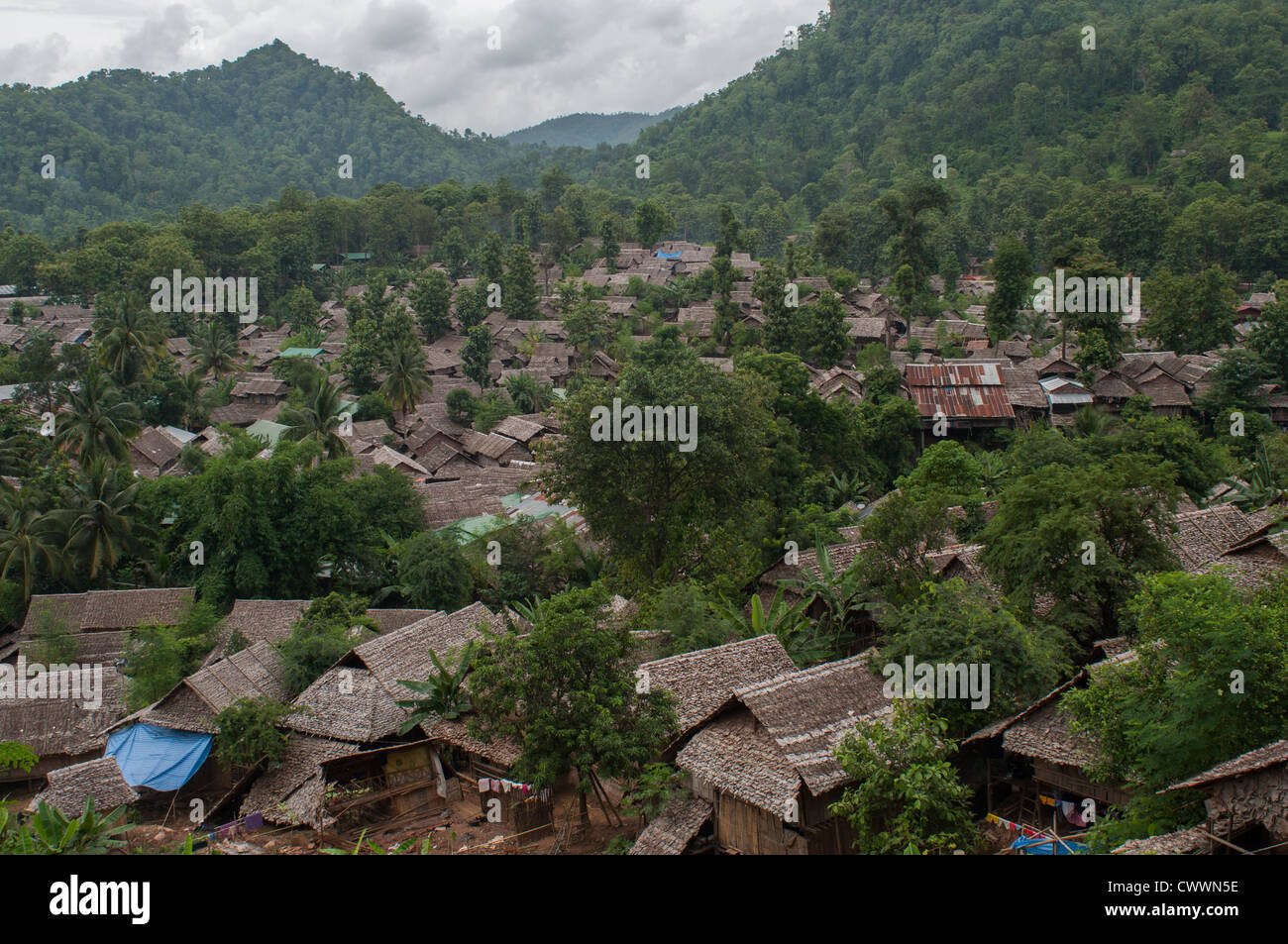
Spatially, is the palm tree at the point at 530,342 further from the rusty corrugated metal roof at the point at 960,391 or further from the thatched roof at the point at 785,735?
the thatched roof at the point at 785,735

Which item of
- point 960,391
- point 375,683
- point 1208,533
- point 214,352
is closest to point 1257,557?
point 1208,533

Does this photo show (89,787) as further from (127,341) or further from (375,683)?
(127,341)

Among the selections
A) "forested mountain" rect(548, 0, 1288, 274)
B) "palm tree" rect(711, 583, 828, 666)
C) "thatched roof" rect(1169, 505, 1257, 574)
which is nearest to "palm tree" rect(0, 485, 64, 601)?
"palm tree" rect(711, 583, 828, 666)

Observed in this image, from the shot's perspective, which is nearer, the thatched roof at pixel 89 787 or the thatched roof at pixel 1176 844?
the thatched roof at pixel 1176 844

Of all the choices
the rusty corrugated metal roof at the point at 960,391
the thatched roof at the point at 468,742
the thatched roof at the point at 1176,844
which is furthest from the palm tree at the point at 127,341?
the thatched roof at the point at 1176,844

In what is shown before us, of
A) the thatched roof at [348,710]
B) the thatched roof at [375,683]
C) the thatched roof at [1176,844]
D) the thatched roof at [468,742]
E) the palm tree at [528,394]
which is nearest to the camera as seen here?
the thatched roof at [1176,844]

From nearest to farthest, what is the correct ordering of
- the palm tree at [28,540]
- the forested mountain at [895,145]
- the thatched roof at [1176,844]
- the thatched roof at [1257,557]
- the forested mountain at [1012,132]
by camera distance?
the thatched roof at [1176,844] < the thatched roof at [1257,557] < the palm tree at [28,540] < the forested mountain at [1012,132] < the forested mountain at [895,145]

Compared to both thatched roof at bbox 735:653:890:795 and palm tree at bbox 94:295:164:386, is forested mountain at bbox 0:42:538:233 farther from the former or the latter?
thatched roof at bbox 735:653:890:795
